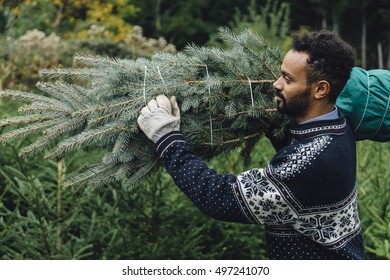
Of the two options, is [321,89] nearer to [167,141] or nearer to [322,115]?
[322,115]

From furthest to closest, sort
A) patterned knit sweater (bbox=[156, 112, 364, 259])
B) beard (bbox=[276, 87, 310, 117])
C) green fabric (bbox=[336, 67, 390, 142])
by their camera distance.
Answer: green fabric (bbox=[336, 67, 390, 142]) < beard (bbox=[276, 87, 310, 117]) < patterned knit sweater (bbox=[156, 112, 364, 259])

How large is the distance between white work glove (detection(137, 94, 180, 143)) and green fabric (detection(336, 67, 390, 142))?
836mm

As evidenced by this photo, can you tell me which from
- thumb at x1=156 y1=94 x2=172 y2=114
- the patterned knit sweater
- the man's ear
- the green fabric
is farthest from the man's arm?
the green fabric

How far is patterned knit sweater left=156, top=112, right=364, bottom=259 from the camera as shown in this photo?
7.50 feet

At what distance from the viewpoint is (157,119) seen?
2432 millimetres

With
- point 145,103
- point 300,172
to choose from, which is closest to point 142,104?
point 145,103

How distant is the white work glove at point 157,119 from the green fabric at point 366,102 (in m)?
0.84

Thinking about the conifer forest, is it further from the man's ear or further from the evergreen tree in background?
the man's ear

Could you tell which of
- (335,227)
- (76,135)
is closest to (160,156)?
(76,135)

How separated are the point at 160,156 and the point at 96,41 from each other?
10.8 m

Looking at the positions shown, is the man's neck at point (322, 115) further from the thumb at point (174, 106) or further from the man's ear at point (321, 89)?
the thumb at point (174, 106)

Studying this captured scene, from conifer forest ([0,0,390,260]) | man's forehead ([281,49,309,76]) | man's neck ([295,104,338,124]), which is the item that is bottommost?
conifer forest ([0,0,390,260])

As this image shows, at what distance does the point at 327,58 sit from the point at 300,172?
518 mm
